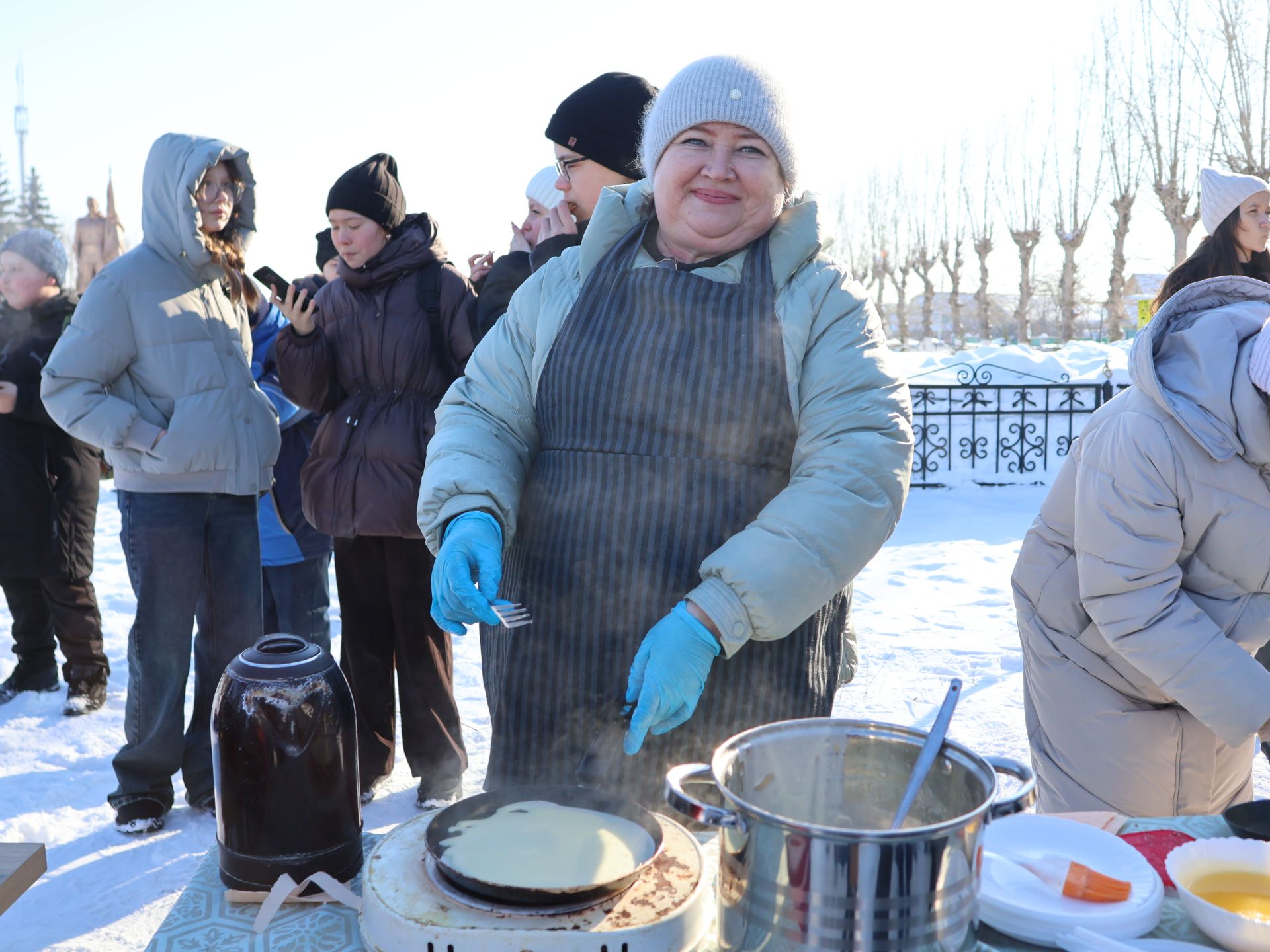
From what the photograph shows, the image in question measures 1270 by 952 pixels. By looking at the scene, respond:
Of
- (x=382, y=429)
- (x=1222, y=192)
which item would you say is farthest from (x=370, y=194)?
(x=1222, y=192)

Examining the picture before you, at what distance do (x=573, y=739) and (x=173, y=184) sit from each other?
2469 millimetres

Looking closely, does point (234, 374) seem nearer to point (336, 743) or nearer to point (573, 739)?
point (573, 739)

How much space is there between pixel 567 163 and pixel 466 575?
5.09 feet

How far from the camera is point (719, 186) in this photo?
1689 millimetres

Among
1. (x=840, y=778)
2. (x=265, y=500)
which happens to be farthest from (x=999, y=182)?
(x=840, y=778)

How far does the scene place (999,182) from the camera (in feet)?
85.3

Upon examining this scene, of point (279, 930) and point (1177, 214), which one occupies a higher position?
point (1177, 214)

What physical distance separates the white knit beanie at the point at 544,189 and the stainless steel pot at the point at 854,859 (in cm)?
284

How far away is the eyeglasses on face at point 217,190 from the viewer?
10.7 ft

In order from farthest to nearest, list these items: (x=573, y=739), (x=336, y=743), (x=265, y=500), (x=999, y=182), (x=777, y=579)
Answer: (x=999, y=182) → (x=265, y=500) → (x=573, y=739) → (x=777, y=579) → (x=336, y=743)

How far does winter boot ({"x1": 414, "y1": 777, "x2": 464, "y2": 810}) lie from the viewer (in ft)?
11.0

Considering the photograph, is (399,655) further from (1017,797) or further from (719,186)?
Answer: (1017,797)

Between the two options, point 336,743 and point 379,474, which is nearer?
point 336,743

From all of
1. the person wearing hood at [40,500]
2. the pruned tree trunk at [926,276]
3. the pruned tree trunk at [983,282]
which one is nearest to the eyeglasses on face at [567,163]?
the person wearing hood at [40,500]
